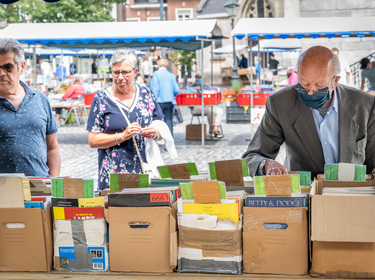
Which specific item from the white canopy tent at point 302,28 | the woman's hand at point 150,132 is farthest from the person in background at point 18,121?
the white canopy tent at point 302,28

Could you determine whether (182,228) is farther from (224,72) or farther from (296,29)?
(224,72)

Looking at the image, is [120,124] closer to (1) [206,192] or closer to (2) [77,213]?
(2) [77,213]

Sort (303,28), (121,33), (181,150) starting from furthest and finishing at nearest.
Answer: (181,150) < (121,33) < (303,28)

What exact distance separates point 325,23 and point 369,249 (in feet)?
33.1

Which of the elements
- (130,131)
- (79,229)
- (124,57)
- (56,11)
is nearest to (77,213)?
(79,229)

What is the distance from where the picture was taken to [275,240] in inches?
94.2

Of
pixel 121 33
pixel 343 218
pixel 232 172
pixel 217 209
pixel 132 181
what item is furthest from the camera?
pixel 121 33

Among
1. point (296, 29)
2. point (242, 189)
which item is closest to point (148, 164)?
point (242, 189)

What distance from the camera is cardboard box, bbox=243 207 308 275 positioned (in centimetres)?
236

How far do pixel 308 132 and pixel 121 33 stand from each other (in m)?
9.36

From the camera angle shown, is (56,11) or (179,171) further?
(56,11)

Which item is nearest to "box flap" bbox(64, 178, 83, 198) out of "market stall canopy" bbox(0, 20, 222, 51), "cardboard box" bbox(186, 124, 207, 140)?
"market stall canopy" bbox(0, 20, 222, 51)

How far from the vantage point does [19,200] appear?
2.51 meters

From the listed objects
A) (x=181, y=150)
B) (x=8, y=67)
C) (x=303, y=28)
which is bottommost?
(x=181, y=150)
